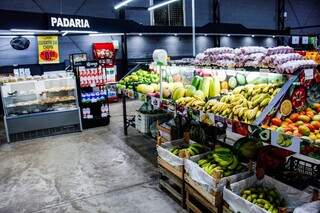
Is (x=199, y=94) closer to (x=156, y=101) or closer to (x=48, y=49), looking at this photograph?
(x=156, y=101)

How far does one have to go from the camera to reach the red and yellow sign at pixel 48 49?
40.9 feet

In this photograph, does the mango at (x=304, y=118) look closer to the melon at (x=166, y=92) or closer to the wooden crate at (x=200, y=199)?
the wooden crate at (x=200, y=199)

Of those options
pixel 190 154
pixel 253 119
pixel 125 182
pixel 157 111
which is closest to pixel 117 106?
pixel 157 111

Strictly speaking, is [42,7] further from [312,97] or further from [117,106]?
[312,97]

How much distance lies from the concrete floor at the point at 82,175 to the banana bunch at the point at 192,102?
136 centimetres

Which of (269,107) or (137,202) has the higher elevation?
(269,107)

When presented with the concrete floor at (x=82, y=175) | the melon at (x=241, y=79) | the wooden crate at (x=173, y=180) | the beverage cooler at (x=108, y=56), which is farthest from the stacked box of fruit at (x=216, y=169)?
the beverage cooler at (x=108, y=56)

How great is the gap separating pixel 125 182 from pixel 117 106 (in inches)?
294

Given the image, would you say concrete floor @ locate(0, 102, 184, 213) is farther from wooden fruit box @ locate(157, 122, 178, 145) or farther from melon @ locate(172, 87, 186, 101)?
melon @ locate(172, 87, 186, 101)

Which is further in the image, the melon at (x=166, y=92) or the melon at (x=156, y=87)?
the melon at (x=156, y=87)

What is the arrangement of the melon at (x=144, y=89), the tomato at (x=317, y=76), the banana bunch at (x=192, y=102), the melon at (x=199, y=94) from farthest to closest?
1. the melon at (x=144, y=89)
2. the melon at (x=199, y=94)
3. the banana bunch at (x=192, y=102)
4. the tomato at (x=317, y=76)

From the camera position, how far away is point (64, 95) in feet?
28.5

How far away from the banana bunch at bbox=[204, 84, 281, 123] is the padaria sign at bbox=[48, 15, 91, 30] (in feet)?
15.4

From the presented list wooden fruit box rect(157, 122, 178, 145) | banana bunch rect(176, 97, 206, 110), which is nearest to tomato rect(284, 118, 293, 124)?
banana bunch rect(176, 97, 206, 110)
